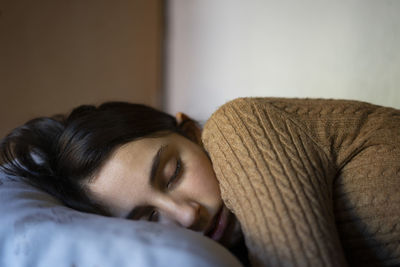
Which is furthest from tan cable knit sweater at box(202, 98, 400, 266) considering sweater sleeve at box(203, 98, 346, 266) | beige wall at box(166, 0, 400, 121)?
beige wall at box(166, 0, 400, 121)

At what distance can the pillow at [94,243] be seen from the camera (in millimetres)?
333

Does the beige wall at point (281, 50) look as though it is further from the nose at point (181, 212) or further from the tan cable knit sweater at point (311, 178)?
the nose at point (181, 212)

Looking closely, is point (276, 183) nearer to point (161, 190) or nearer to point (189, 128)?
point (161, 190)

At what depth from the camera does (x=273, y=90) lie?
4.24 feet

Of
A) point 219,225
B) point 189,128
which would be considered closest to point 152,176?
point 219,225

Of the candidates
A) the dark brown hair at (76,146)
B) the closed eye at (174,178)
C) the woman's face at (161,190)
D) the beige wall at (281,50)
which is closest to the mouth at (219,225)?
the woman's face at (161,190)

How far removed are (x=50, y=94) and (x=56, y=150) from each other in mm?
568

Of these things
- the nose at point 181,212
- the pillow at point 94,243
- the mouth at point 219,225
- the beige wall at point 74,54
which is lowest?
the mouth at point 219,225

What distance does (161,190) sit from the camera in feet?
2.02

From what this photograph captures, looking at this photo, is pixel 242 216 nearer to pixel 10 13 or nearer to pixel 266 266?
pixel 266 266

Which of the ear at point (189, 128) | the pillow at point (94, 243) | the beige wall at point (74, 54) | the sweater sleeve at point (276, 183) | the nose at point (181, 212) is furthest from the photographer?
the beige wall at point (74, 54)

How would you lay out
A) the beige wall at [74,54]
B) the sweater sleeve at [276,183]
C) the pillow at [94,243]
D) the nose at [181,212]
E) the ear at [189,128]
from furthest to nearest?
the beige wall at [74,54] < the ear at [189,128] < the nose at [181,212] < the sweater sleeve at [276,183] < the pillow at [94,243]

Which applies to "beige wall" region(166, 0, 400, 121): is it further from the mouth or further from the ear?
the mouth

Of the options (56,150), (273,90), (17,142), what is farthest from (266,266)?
(273,90)
